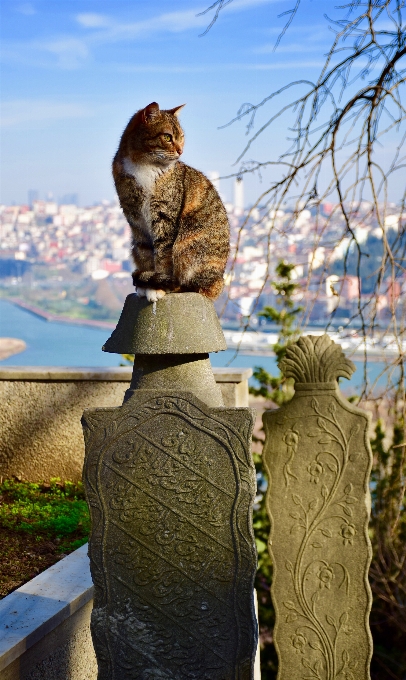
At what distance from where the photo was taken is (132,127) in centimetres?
338

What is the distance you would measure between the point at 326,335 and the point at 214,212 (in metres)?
1.05

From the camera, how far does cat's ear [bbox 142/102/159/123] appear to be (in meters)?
3.30

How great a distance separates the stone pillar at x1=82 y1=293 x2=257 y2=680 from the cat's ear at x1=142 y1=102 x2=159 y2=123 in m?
0.92

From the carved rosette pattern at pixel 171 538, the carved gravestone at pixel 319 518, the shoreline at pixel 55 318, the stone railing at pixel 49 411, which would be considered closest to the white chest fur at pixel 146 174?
the carved rosette pattern at pixel 171 538

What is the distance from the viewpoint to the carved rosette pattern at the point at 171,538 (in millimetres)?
3141

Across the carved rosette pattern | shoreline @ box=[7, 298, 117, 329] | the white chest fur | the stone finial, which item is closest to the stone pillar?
the carved rosette pattern

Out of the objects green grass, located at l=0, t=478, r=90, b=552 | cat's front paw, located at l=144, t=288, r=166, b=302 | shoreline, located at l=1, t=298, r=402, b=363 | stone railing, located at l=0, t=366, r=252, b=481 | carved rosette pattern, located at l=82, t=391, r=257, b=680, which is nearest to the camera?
carved rosette pattern, located at l=82, t=391, r=257, b=680

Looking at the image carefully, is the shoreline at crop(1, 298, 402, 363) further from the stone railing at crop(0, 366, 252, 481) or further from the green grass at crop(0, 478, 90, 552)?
the green grass at crop(0, 478, 90, 552)

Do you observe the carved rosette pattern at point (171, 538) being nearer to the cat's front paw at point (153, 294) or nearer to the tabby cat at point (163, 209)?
the cat's front paw at point (153, 294)

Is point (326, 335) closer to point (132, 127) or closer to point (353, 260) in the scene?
point (353, 260)

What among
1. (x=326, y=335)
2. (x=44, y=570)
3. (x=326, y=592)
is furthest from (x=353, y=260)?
(x=44, y=570)

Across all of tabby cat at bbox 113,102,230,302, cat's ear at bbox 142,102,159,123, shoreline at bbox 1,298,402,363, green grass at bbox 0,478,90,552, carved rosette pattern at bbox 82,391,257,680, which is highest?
cat's ear at bbox 142,102,159,123

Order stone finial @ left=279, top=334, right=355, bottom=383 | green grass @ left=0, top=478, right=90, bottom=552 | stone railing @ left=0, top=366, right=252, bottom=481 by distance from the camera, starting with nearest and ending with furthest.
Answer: stone finial @ left=279, top=334, right=355, bottom=383
green grass @ left=0, top=478, right=90, bottom=552
stone railing @ left=0, top=366, right=252, bottom=481

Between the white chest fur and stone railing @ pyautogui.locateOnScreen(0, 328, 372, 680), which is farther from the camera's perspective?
stone railing @ pyautogui.locateOnScreen(0, 328, 372, 680)
